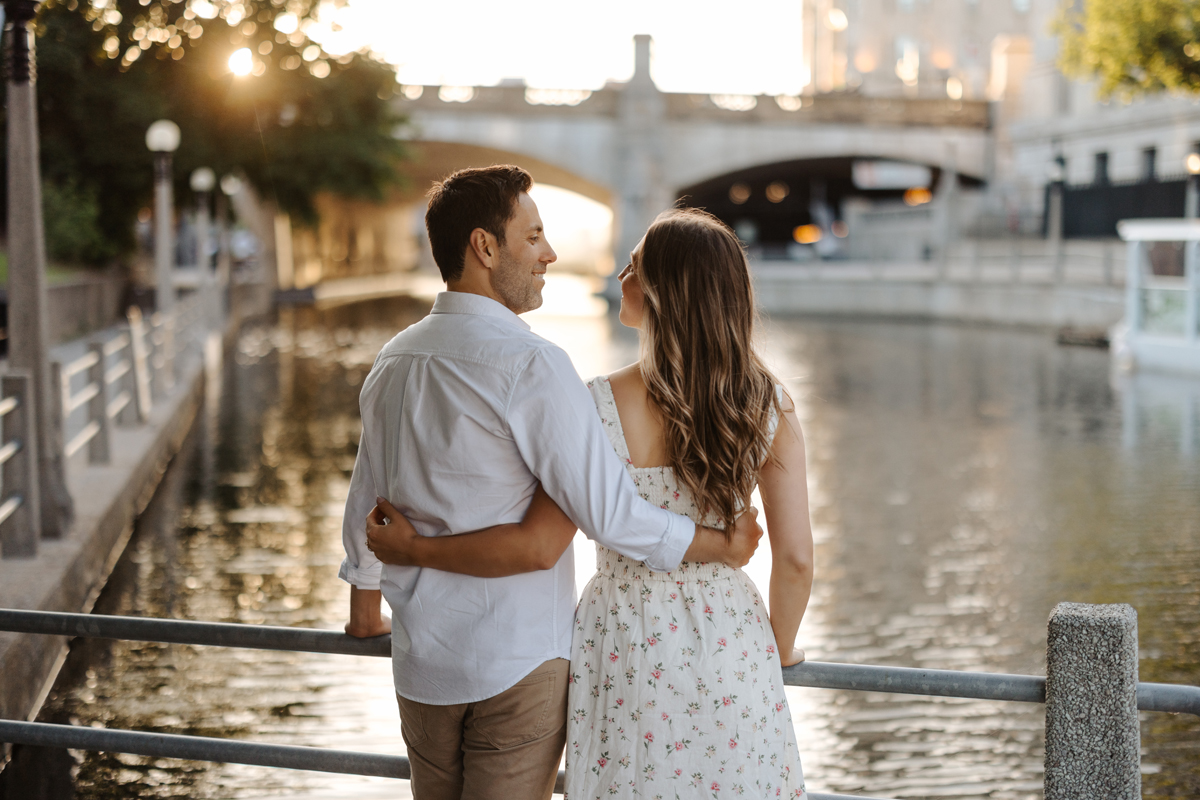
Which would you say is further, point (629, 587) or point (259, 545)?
point (259, 545)

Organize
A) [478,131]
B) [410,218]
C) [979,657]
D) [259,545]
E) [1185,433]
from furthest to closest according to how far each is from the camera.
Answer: [410,218]
[478,131]
[1185,433]
[259,545]
[979,657]

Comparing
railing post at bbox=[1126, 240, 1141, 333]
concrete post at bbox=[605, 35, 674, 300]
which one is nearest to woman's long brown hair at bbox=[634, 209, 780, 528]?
railing post at bbox=[1126, 240, 1141, 333]

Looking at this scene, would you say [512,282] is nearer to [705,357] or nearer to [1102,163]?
[705,357]

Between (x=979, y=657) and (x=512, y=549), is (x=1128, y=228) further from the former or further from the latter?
(x=512, y=549)

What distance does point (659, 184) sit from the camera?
5272 cm

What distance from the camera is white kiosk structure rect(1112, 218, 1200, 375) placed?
67.5 feet

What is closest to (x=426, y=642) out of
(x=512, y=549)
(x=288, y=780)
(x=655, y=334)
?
(x=512, y=549)

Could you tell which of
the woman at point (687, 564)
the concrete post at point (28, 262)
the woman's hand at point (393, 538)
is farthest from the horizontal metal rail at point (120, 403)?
the woman at point (687, 564)

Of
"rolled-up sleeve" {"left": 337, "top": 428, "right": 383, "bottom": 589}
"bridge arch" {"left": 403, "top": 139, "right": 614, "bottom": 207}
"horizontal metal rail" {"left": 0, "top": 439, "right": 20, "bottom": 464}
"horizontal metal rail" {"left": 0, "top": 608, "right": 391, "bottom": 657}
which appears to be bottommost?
"horizontal metal rail" {"left": 0, "top": 439, "right": 20, "bottom": 464}

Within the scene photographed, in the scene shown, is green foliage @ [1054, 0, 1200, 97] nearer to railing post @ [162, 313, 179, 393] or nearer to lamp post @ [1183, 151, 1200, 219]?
lamp post @ [1183, 151, 1200, 219]

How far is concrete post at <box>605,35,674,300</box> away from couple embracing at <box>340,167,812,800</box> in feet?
160

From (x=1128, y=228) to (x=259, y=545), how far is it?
17.7 m

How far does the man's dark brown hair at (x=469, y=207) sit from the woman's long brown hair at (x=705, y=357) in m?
0.28

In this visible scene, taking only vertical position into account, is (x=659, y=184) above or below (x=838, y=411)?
above
